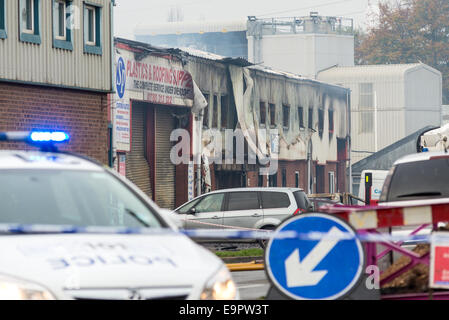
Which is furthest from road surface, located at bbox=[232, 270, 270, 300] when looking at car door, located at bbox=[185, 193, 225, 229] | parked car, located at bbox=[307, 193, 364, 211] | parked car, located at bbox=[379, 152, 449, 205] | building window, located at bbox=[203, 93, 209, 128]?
building window, located at bbox=[203, 93, 209, 128]

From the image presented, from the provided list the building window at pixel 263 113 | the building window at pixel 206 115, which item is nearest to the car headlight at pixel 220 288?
the building window at pixel 206 115

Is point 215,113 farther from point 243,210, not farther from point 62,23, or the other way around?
point 243,210

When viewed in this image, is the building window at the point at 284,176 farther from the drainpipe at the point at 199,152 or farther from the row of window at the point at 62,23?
the row of window at the point at 62,23

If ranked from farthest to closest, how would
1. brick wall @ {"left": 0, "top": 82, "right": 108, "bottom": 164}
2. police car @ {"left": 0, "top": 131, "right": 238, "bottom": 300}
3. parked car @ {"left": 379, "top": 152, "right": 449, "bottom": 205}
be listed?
brick wall @ {"left": 0, "top": 82, "right": 108, "bottom": 164}, parked car @ {"left": 379, "top": 152, "right": 449, "bottom": 205}, police car @ {"left": 0, "top": 131, "right": 238, "bottom": 300}

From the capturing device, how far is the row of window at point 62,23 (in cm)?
2805

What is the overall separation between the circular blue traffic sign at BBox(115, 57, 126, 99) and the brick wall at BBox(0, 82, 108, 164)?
2885 millimetres

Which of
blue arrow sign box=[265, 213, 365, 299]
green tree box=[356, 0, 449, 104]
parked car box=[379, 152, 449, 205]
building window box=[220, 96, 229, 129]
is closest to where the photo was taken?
blue arrow sign box=[265, 213, 365, 299]

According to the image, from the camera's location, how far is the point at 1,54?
27078mm

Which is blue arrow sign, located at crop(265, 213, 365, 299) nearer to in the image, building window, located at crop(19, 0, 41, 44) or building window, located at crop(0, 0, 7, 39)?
building window, located at crop(0, 0, 7, 39)

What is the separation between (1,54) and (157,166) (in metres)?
12.8

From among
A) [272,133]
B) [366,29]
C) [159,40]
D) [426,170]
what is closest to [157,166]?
[272,133]

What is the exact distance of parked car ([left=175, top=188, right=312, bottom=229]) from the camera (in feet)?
90.7

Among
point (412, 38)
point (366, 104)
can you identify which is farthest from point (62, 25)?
point (412, 38)

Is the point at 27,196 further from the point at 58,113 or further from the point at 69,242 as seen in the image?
the point at 58,113
